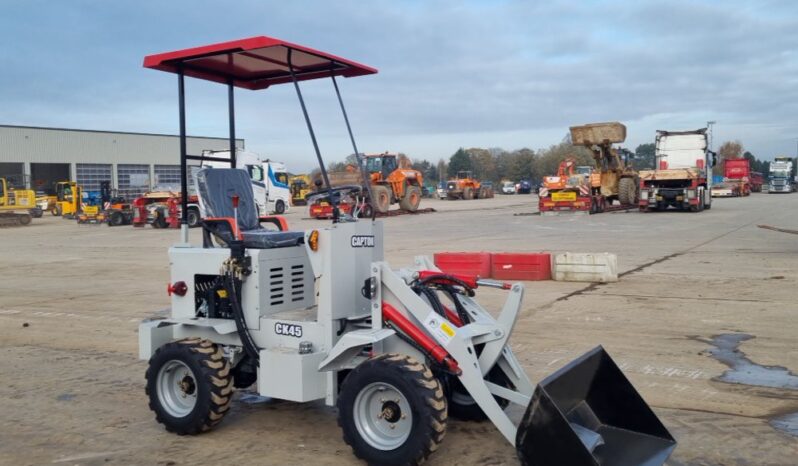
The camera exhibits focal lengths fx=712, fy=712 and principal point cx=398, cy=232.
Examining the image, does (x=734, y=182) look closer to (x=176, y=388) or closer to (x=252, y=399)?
(x=252, y=399)

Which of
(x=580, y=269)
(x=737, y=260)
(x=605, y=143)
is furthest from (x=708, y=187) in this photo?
(x=580, y=269)

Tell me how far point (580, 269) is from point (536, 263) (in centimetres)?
77

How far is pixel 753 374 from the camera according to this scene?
6.43 m

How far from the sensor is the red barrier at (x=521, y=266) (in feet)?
41.1

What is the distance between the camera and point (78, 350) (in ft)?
26.5

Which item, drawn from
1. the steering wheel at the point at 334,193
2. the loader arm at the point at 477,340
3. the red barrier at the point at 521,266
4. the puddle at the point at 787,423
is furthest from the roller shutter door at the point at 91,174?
the puddle at the point at 787,423

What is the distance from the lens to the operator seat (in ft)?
17.6

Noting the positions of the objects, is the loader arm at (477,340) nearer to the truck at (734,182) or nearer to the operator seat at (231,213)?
the operator seat at (231,213)

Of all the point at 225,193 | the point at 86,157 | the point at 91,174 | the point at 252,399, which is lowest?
the point at 252,399

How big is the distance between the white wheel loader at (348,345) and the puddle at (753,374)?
4.84 feet

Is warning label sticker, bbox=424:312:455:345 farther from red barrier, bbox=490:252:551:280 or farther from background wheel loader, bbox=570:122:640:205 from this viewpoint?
background wheel loader, bbox=570:122:640:205

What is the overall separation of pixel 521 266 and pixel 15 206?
34072 mm

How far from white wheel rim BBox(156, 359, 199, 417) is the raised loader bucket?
252 cm

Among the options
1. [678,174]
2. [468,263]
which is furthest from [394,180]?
[468,263]
